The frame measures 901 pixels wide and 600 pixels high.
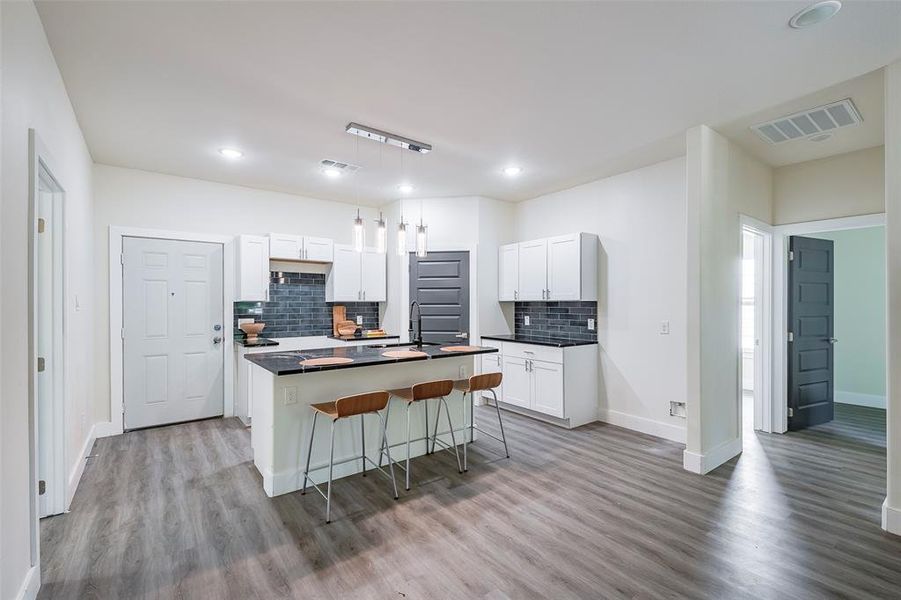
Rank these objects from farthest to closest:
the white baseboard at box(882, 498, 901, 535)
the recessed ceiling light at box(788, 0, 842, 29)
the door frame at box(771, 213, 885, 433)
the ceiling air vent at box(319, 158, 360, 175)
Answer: the door frame at box(771, 213, 885, 433) → the ceiling air vent at box(319, 158, 360, 175) → the white baseboard at box(882, 498, 901, 535) → the recessed ceiling light at box(788, 0, 842, 29)

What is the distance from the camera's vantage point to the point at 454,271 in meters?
5.57

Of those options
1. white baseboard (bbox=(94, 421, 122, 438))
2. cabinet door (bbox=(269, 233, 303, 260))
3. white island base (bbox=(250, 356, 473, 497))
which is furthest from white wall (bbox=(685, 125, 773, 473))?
white baseboard (bbox=(94, 421, 122, 438))

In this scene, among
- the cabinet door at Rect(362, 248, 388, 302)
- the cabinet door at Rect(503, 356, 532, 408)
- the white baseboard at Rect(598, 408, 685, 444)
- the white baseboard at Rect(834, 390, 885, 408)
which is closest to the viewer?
the white baseboard at Rect(598, 408, 685, 444)

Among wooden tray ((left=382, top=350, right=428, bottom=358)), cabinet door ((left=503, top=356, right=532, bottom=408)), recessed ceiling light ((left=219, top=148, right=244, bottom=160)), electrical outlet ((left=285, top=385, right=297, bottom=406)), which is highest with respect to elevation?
recessed ceiling light ((left=219, top=148, right=244, bottom=160))

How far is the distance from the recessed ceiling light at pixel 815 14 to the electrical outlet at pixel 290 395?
360cm

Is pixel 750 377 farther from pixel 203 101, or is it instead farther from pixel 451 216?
pixel 203 101

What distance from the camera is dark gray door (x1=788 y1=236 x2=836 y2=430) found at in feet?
14.7

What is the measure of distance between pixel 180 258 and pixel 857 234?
8.37 m

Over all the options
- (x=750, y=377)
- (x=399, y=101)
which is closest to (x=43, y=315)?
(x=399, y=101)

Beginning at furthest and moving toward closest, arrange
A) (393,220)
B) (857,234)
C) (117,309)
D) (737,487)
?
(393,220) < (857,234) < (117,309) < (737,487)

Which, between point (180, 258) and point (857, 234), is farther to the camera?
point (857, 234)

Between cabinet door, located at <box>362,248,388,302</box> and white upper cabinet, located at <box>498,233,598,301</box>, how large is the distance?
1675 mm

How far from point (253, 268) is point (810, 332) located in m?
6.28

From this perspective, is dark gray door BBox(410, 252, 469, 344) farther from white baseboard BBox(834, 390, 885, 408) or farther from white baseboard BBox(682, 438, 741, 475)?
→ white baseboard BBox(834, 390, 885, 408)
